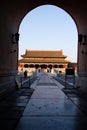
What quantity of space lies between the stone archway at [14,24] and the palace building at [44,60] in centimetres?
8235

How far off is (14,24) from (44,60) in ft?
284

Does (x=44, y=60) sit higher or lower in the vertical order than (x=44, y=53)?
lower

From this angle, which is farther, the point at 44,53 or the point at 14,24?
the point at 44,53

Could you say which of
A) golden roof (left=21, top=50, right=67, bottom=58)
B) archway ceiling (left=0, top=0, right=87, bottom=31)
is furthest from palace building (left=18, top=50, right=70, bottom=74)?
archway ceiling (left=0, top=0, right=87, bottom=31)

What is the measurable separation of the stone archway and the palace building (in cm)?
8235

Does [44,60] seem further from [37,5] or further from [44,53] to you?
[37,5]

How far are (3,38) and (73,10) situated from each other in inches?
218

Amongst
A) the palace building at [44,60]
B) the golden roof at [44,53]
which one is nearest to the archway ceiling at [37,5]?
the palace building at [44,60]

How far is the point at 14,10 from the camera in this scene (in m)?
15.6

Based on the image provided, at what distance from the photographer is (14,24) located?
1681 centimetres

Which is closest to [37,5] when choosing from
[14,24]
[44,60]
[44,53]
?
[14,24]

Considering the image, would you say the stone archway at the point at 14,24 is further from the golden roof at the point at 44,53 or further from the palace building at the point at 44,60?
the golden roof at the point at 44,53

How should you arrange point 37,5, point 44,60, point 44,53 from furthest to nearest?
1. point 44,53
2. point 44,60
3. point 37,5

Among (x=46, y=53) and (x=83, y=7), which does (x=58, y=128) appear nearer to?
(x=83, y=7)
